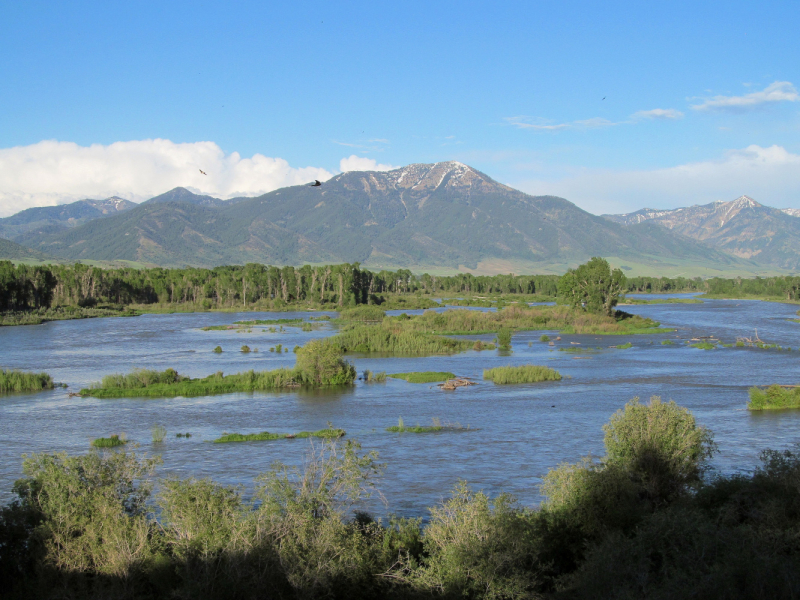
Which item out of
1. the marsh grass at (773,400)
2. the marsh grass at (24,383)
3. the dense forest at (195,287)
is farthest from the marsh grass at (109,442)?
the dense forest at (195,287)

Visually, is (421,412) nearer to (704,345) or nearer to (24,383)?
(24,383)

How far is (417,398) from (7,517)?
27.5m

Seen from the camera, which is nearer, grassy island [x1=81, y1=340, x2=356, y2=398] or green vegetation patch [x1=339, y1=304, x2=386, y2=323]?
grassy island [x1=81, y1=340, x2=356, y2=398]

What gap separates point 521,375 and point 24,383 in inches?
1239

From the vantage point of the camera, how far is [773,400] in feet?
124

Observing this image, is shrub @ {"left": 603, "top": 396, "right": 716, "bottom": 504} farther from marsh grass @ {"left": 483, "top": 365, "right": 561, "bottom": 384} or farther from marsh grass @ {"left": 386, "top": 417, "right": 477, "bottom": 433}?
marsh grass @ {"left": 483, "top": 365, "right": 561, "bottom": 384}

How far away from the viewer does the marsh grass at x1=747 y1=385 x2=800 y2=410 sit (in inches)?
1478

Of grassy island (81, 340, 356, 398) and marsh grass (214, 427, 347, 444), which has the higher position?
grassy island (81, 340, 356, 398)

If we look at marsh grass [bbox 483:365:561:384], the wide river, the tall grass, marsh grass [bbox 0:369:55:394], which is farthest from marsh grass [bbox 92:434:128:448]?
the tall grass

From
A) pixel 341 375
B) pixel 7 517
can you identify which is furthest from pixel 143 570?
pixel 341 375

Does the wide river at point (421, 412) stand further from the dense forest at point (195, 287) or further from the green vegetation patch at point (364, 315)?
the dense forest at point (195, 287)

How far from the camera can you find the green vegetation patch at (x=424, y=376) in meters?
48.5

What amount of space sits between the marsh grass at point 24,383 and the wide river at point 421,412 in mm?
1627

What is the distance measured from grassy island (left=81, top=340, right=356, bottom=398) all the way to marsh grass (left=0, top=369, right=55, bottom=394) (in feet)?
11.1
